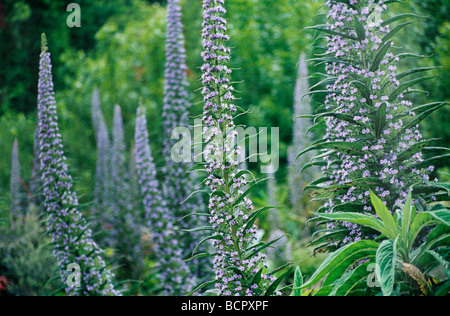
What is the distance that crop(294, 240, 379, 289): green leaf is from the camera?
2.04 m

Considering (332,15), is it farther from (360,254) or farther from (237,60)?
(237,60)

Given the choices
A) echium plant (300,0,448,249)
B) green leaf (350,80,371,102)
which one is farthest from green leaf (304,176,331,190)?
green leaf (350,80,371,102)

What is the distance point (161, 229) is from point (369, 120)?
241 centimetres

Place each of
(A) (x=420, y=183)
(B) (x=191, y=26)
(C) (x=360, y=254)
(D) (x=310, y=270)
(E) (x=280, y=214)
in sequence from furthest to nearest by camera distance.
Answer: (B) (x=191, y=26) < (E) (x=280, y=214) < (D) (x=310, y=270) < (A) (x=420, y=183) < (C) (x=360, y=254)

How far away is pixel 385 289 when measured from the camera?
1.78 m

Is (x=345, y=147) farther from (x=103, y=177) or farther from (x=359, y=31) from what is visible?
(x=103, y=177)

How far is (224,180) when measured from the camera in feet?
8.04

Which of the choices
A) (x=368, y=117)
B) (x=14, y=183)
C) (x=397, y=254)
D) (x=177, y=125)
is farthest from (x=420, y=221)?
(x=14, y=183)

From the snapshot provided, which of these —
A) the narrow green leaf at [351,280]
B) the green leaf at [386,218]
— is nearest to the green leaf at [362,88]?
the green leaf at [386,218]

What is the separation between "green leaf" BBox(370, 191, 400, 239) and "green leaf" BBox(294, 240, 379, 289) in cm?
9

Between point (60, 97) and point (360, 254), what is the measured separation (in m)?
8.28

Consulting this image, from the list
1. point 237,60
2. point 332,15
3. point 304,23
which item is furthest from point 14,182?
point 304,23

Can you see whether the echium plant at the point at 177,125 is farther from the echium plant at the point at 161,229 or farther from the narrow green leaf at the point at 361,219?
the narrow green leaf at the point at 361,219

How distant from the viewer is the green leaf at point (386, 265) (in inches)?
70.6
